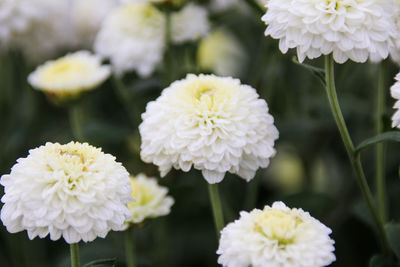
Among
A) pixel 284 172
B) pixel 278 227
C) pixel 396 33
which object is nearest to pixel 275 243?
pixel 278 227

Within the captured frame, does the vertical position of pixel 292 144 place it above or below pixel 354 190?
above

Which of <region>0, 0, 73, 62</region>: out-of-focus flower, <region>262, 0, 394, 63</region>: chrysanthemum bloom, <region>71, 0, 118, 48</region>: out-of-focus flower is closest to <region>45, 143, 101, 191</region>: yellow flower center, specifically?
<region>262, 0, 394, 63</region>: chrysanthemum bloom

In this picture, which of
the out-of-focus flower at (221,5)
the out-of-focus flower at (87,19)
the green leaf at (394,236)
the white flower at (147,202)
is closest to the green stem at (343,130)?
the green leaf at (394,236)

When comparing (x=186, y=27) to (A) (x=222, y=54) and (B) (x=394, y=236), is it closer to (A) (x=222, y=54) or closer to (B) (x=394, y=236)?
(B) (x=394, y=236)

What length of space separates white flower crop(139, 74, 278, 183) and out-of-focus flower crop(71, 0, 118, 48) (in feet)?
3.12

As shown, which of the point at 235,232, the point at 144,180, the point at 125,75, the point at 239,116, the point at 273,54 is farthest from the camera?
the point at 125,75

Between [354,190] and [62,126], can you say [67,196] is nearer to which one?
[354,190]

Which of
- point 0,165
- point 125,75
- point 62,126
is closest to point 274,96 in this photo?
point 125,75

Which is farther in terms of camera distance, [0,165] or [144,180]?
[0,165]

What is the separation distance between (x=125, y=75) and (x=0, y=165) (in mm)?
365

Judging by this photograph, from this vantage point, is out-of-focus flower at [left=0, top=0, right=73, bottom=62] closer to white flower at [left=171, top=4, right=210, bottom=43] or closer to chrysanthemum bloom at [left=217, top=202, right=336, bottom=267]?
white flower at [left=171, top=4, right=210, bottom=43]

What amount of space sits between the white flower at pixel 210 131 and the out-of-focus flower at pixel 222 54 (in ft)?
3.45

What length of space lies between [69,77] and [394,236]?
67 cm

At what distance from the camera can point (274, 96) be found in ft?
4.95
